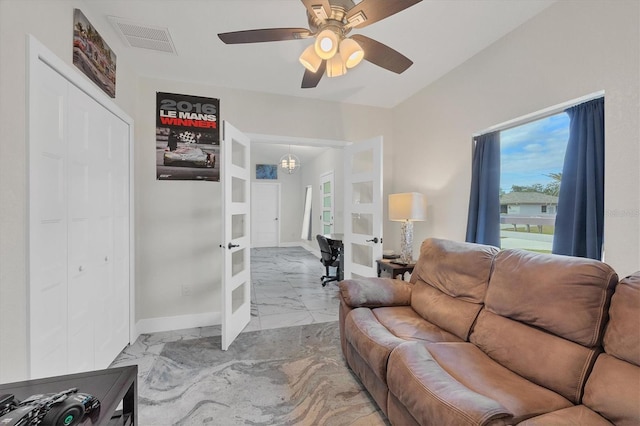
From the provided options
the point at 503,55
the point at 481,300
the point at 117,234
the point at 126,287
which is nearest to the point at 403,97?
the point at 503,55

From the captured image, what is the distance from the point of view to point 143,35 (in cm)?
215

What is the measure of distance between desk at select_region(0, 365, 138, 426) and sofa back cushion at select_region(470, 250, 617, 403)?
1.70 metres

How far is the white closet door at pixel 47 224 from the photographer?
4.25ft

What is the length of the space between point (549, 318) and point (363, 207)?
2.12 m

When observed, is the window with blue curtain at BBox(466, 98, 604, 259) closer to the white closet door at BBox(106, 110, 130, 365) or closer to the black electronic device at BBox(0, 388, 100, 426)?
the black electronic device at BBox(0, 388, 100, 426)

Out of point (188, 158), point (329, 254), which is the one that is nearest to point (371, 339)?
point (188, 158)

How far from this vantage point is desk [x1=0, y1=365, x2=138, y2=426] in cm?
81

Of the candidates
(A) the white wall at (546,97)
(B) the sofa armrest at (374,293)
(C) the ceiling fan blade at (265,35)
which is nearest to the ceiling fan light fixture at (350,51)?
(C) the ceiling fan blade at (265,35)

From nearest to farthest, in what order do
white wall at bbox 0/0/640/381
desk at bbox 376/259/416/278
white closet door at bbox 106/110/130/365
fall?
white wall at bbox 0/0/640/381
white closet door at bbox 106/110/130/365
desk at bbox 376/259/416/278

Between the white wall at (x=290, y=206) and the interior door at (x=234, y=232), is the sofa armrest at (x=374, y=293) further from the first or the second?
the white wall at (x=290, y=206)

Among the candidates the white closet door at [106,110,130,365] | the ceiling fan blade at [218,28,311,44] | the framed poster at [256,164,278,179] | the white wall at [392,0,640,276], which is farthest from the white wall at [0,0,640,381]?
the framed poster at [256,164,278,179]

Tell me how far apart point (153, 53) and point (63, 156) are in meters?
1.40

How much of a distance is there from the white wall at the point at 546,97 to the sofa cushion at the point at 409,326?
1.07 metres

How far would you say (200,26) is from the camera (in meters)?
2.06
